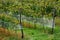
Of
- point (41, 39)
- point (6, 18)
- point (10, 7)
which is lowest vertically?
point (41, 39)

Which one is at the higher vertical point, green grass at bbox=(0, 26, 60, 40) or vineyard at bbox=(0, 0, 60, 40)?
vineyard at bbox=(0, 0, 60, 40)

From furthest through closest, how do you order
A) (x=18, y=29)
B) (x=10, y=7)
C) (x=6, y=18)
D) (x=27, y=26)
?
1. (x=27, y=26)
2. (x=6, y=18)
3. (x=18, y=29)
4. (x=10, y=7)

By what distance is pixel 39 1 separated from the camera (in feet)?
71.9

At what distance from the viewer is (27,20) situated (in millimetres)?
26406

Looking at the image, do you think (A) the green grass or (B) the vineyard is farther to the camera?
(A) the green grass

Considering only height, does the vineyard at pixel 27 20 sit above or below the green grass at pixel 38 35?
above

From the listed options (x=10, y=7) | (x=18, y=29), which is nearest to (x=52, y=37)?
(x=18, y=29)

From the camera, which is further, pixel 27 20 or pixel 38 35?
pixel 27 20

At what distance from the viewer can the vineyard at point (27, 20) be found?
19.3 metres

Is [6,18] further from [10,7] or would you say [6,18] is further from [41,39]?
[41,39]

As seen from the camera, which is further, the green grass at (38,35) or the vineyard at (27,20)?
the green grass at (38,35)

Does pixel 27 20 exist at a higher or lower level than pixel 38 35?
higher

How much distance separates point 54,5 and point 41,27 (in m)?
4.19

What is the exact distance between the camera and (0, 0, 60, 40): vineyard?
1928 cm
